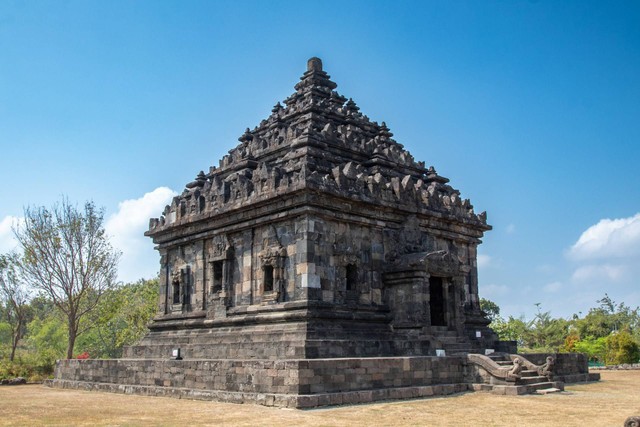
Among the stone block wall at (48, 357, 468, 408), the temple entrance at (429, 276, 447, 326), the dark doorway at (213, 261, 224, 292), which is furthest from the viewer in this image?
the dark doorway at (213, 261, 224, 292)

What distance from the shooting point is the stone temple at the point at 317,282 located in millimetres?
17000

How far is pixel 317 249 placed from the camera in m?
19.6

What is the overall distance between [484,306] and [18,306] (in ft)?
140

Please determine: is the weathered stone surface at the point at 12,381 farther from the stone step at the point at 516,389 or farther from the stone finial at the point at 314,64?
the stone step at the point at 516,389

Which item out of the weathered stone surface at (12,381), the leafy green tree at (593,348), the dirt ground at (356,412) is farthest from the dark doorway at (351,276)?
the leafy green tree at (593,348)

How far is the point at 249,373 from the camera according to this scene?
51.4ft

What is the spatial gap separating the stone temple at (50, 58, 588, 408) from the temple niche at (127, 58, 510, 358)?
0.19 ft

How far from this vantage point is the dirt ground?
12289 millimetres

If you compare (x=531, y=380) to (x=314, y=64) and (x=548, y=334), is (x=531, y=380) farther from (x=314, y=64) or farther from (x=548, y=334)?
(x=548, y=334)

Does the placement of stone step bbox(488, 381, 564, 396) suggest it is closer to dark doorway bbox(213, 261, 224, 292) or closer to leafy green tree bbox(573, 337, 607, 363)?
dark doorway bbox(213, 261, 224, 292)

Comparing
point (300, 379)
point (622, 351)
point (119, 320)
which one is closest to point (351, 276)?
point (300, 379)

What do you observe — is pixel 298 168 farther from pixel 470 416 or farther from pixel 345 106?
pixel 470 416

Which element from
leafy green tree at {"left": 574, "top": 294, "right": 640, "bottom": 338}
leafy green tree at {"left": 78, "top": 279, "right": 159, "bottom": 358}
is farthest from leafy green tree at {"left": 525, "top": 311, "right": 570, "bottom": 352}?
leafy green tree at {"left": 78, "top": 279, "right": 159, "bottom": 358}

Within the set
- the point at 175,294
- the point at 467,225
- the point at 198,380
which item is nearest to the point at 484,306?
the point at 467,225
